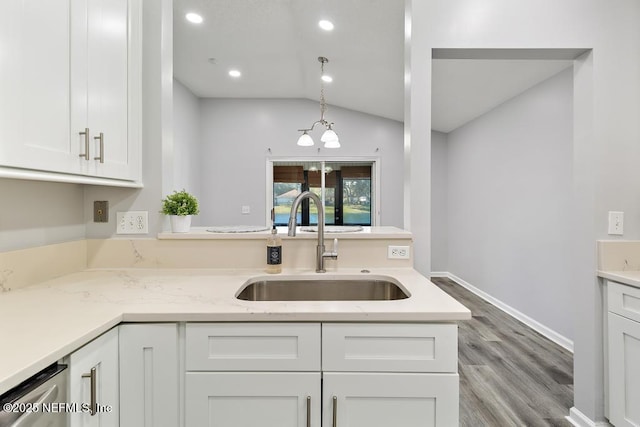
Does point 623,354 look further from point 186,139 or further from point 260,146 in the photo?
point 186,139

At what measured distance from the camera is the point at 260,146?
487 cm

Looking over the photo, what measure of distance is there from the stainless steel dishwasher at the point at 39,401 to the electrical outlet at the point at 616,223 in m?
2.32

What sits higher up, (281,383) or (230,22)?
(230,22)

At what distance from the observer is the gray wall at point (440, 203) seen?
16.6ft

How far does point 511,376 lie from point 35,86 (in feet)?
9.77

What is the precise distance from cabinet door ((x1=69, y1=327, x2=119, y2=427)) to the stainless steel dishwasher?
3cm

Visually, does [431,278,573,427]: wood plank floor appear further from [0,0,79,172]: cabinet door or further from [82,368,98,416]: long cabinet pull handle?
[0,0,79,172]: cabinet door

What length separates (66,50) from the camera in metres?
1.06

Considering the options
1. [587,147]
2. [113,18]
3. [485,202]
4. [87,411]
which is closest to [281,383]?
[87,411]

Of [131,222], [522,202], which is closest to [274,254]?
[131,222]

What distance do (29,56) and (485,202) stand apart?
14.0ft

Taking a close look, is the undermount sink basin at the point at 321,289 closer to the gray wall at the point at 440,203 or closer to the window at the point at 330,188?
the window at the point at 330,188

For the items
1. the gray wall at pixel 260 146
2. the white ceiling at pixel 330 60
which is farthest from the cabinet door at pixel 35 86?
the gray wall at pixel 260 146

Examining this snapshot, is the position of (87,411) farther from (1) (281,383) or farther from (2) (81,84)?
(2) (81,84)
